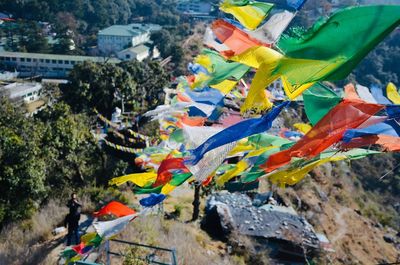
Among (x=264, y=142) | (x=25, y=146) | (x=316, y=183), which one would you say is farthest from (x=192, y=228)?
(x=316, y=183)

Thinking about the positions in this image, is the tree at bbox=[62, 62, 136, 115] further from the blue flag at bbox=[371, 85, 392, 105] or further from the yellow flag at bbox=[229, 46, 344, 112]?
the yellow flag at bbox=[229, 46, 344, 112]

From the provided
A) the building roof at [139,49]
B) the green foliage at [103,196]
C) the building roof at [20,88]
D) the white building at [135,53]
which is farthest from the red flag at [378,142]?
the building roof at [139,49]

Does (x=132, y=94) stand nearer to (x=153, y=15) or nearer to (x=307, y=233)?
(x=307, y=233)

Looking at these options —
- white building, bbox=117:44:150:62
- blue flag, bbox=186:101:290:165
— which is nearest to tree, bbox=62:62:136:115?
blue flag, bbox=186:101:290:165

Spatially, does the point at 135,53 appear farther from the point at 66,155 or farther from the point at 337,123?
the point at 337,123

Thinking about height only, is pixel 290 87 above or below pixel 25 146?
above

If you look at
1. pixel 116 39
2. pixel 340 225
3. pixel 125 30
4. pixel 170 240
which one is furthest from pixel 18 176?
pixel 125 30
